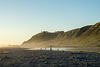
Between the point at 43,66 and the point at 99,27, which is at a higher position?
the point at 99,27

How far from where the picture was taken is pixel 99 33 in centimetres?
12725

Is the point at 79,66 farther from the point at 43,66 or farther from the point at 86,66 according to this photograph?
the point at 43,66

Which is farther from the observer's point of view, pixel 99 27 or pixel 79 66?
pixel 99 27

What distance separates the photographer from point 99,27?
138625 mm

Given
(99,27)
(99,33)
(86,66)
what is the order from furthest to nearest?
(99,27), (99,33), (86,66)

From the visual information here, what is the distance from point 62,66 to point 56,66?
0.65 metres

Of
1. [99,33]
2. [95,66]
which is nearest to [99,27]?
[99,33]

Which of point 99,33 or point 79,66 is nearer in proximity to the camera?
point 79,66

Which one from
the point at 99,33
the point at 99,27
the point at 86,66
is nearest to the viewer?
the point at 86,66

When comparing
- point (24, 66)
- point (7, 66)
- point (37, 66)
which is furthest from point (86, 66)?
point (7, 66)

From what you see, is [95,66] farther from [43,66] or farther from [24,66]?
[24,66]

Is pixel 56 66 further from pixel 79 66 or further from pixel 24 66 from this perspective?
pixel 24 66

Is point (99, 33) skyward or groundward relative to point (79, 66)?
skyward

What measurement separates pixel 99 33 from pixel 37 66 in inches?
4664
